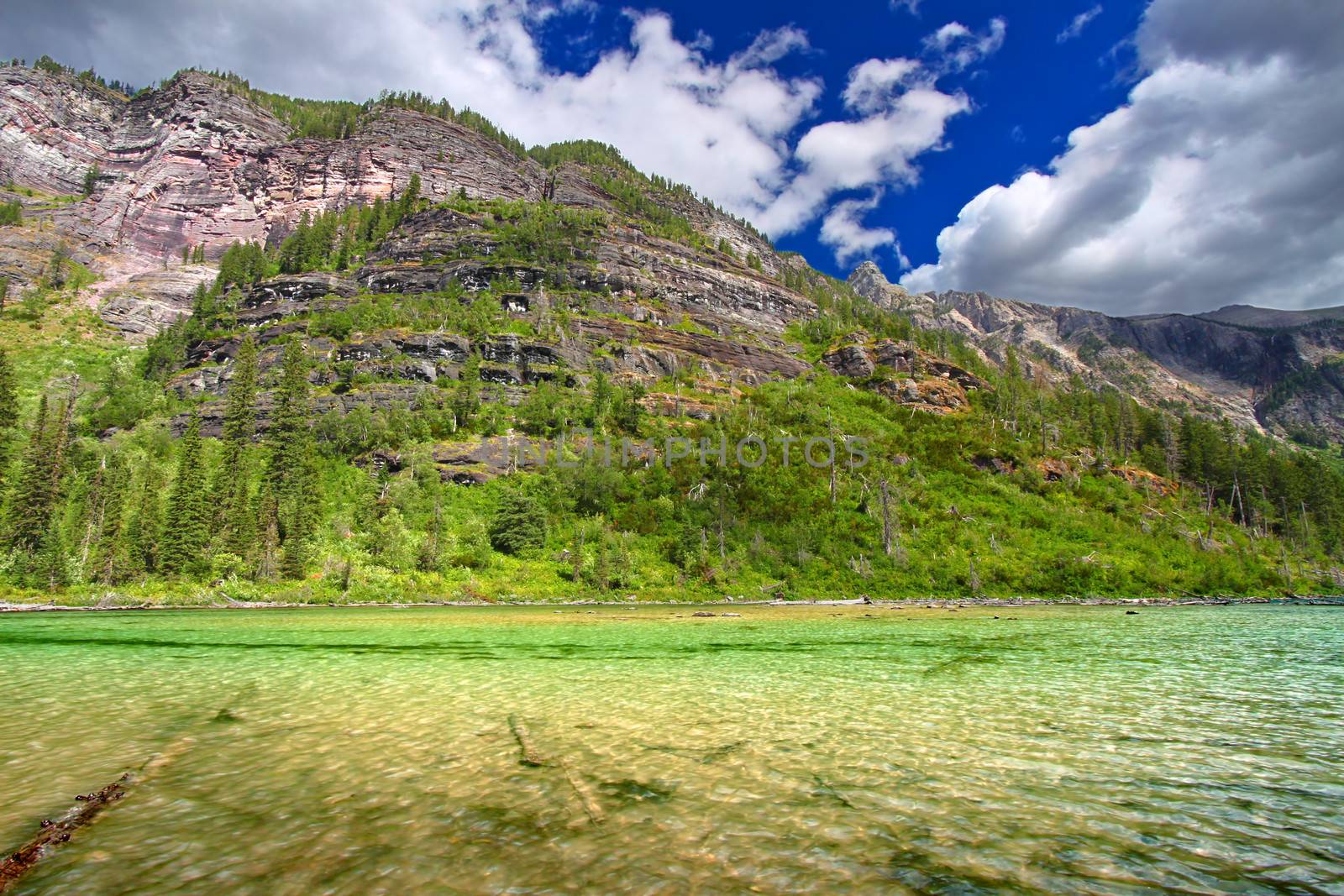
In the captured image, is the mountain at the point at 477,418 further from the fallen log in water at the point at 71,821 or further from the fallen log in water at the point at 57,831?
the fallen log in water at the point at 57,831

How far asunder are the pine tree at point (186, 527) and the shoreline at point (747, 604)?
6.64 metres

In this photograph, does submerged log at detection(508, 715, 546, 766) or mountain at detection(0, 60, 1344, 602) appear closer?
submerged log at detection(508, 715, 546, 766)

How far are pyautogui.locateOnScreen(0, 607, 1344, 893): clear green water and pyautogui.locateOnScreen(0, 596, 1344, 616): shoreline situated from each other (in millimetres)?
40476

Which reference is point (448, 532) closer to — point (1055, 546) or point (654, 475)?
point (654, 475)

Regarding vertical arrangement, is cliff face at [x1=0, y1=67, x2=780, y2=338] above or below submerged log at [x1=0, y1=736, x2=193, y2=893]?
above

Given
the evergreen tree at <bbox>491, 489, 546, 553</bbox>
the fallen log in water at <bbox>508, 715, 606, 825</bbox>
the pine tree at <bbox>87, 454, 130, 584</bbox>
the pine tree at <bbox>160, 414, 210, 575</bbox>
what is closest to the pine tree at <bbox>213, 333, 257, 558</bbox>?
the pine tree at <bbox>160, 414, 210, 575</bbox>

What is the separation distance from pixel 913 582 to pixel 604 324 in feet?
297

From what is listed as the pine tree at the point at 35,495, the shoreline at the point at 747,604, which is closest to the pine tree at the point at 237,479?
the shoreline at the point at 747,604

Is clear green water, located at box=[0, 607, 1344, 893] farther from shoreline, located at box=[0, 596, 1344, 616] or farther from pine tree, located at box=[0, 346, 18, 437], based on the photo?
pine tree, located at box=[0, 346, 18, 437]

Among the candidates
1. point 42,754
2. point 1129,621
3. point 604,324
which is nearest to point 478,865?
point 42,754

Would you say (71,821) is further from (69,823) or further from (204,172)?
(204,172)

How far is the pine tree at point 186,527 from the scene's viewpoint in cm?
5788

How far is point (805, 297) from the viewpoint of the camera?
196 metres

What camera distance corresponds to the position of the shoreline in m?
51.2
